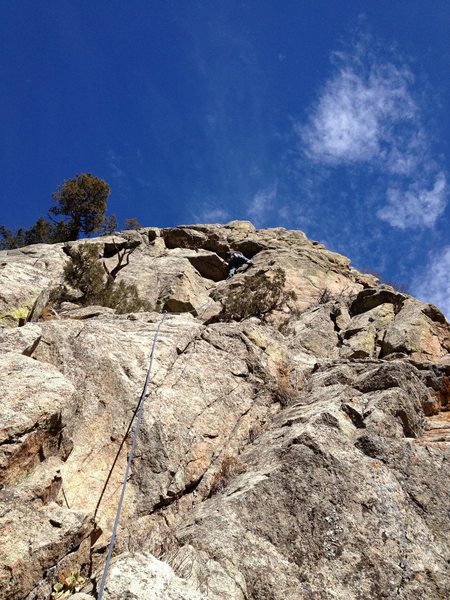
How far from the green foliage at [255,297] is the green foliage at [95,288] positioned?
3834mm

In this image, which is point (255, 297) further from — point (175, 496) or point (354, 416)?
point (175, 496)

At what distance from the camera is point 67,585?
545 centimetres

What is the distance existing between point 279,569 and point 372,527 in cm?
148

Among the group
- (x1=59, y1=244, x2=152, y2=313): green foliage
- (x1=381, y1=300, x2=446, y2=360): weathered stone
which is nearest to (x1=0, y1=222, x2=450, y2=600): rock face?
(x1=381, y1=300, x2=446, y2=360): weathered stone

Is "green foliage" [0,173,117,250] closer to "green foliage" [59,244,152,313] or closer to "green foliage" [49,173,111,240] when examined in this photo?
"green foliage" [49,173,111,240]

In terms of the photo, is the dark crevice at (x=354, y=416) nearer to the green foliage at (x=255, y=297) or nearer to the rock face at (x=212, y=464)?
the rock face at (x=212, y=464)

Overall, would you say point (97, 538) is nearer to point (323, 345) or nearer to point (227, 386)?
point (227, 386)

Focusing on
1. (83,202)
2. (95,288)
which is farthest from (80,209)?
(95,288)

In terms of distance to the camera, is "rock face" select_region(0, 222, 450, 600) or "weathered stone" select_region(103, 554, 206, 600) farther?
"rock face" select_region(0, 222, 450, 600)

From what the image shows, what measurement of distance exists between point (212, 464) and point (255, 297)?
14562 millimetres

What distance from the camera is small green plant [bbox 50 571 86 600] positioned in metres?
5.32

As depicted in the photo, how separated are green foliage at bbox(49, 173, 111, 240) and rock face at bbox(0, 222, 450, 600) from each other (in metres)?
25.4

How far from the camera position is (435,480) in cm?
716

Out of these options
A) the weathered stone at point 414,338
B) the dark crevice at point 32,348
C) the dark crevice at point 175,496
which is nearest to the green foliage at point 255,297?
the weathered stone at point 414,338
